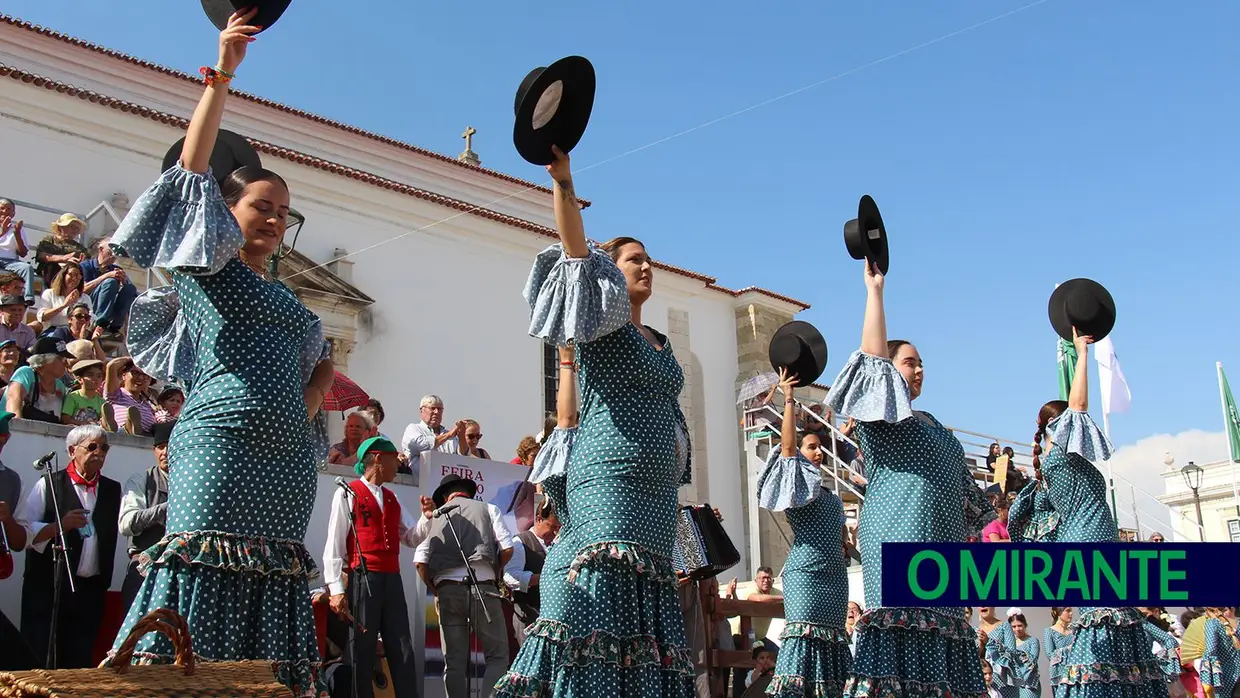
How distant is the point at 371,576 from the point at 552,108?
453 cm

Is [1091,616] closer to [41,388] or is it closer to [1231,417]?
[41,388]

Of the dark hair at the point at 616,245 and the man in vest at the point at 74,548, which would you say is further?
the man in vest at the point at 74,548

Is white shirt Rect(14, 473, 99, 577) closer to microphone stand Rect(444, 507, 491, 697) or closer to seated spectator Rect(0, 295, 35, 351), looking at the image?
microphone stand Rect(444, 507, 491, 697)

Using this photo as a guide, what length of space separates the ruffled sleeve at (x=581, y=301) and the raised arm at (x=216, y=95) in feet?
3.81

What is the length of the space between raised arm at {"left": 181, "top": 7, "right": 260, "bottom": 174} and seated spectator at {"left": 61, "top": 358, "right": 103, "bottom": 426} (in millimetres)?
5703

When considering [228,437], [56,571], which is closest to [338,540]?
[56,571]

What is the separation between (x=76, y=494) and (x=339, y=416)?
8.78m

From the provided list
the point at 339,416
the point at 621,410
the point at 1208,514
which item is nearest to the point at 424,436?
the point at 339,416

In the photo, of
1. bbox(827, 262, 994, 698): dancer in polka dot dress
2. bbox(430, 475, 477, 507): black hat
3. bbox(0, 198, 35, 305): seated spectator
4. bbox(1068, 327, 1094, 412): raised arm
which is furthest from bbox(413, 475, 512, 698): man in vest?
bbox(0, 198, 35, 305): seated spectator

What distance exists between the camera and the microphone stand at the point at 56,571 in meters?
6.13

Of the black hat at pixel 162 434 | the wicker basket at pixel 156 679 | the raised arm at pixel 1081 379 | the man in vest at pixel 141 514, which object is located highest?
the raised arm at pixel 1081 379

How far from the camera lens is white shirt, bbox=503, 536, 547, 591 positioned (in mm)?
8719

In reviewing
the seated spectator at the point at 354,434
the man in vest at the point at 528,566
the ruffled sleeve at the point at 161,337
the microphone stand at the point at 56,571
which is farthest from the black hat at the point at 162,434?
the ruffled sleeve at the point at 161,337

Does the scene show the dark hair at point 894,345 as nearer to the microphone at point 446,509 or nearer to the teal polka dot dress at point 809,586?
the teal polka dot dress at point 809,586
